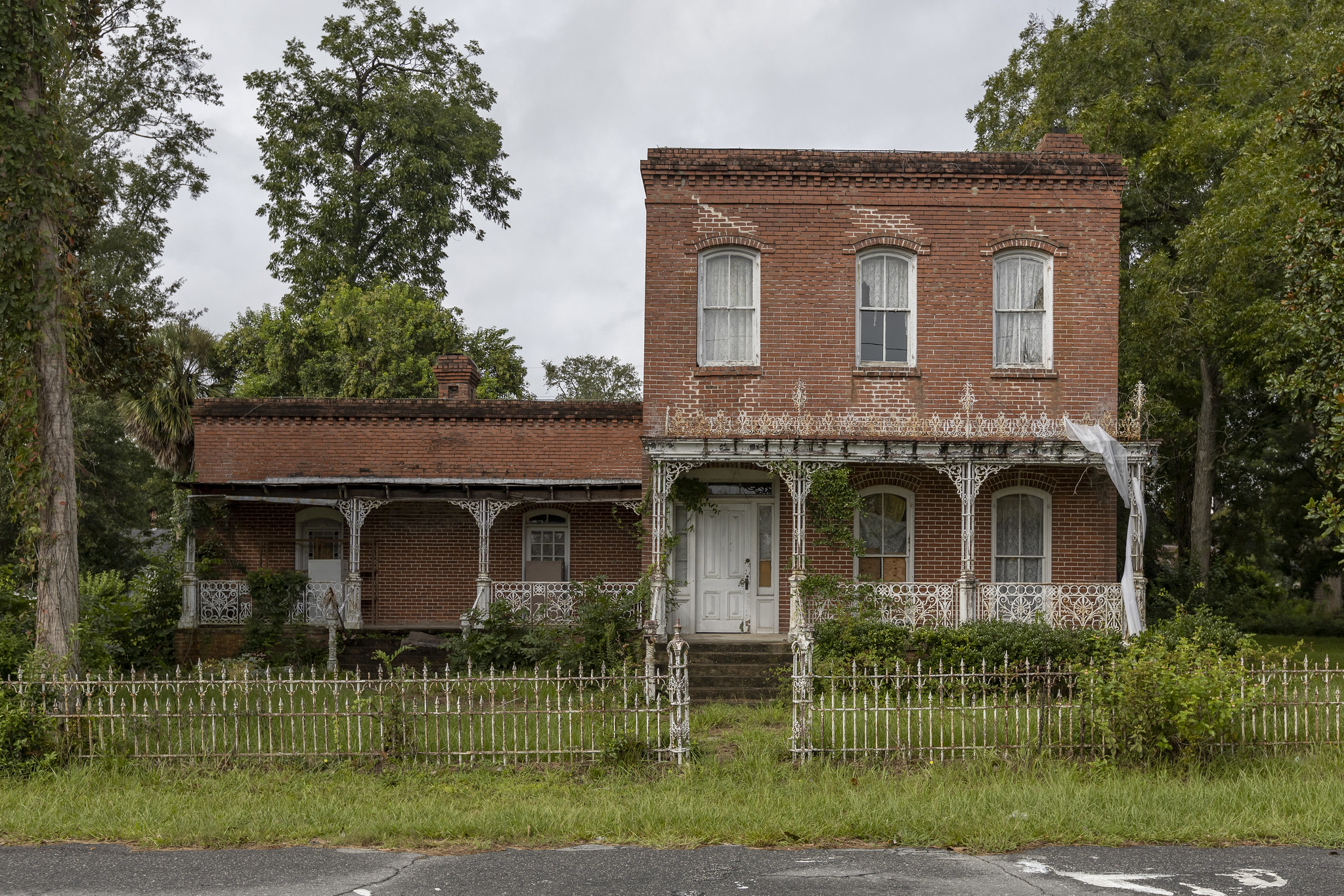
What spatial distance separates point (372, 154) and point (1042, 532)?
2498 centimetres

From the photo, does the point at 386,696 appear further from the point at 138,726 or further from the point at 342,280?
the point at 342,280

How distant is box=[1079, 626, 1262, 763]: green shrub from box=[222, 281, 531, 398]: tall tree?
2123cm

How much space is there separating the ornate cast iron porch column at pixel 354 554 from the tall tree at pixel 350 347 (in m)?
9.70

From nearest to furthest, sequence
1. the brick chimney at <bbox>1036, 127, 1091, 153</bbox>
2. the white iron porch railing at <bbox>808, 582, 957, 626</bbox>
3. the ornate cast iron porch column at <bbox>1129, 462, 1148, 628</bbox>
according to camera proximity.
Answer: the ornate cast iron porch column at <bbox>1129, 462, 1148, 628</bbox>
the white iron porch railing at <bbox>808, 582, 957, 626</bbox>
the brick chimney at <bbox>1036, 127, 1091, 153</bbox>

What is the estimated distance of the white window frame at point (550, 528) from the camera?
1958 centimetres

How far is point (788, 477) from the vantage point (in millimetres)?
15359

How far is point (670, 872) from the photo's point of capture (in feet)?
23.9

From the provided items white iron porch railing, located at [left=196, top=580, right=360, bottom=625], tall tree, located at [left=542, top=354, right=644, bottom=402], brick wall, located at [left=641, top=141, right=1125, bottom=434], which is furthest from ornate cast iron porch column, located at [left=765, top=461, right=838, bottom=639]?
tall tree, located at [left=542, top=354, right=644, bottom=402]

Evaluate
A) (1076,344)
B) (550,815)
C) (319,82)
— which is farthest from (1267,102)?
(319,82)

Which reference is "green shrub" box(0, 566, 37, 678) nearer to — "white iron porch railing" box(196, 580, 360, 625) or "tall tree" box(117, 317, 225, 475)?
"white iron porch railing" box(196, 580, 360, 625)

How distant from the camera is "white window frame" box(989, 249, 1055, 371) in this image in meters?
16.8

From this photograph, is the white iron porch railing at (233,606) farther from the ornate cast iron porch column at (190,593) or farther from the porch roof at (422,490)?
the porch roof at (422,490)

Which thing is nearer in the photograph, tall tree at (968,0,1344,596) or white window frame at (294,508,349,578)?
tall tree at (968,0,1344,596)

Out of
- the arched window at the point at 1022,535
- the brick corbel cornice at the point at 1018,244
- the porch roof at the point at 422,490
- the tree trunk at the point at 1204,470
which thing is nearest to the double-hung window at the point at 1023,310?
the brick corbel cornice at the point at 1018,244
